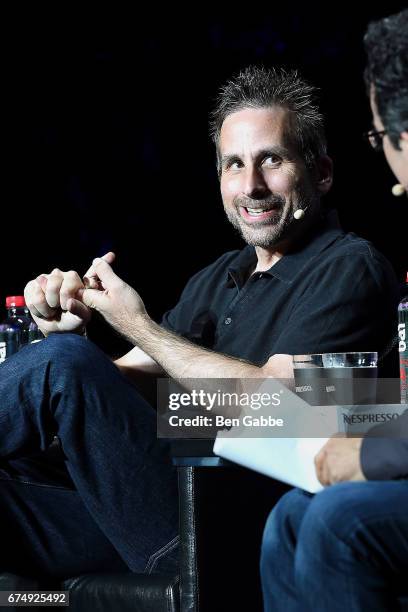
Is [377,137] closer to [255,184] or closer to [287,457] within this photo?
[287,457]

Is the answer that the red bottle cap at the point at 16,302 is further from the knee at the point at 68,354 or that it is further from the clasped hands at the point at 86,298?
the knee at the point at 68,354

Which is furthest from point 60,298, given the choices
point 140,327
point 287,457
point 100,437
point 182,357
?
point 287,457

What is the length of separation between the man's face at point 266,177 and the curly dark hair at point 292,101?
0.06ft

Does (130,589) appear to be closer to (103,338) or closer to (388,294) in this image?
Answer: (388,294)

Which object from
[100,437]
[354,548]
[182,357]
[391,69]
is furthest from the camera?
[182,357]

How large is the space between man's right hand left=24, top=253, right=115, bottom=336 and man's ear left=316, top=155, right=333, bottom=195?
52 cm

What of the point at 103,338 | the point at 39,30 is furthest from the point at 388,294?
the point at 39,30

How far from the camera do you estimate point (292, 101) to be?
187 centimetres

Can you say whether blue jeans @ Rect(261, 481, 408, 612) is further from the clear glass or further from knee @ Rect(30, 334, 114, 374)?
knee @ Rect(30, 334, 114, 374)

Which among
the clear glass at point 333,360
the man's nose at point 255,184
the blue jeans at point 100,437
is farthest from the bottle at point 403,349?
the man's nose at point 255,184

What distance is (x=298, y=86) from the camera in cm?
189

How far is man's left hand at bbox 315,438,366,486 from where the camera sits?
91 cm

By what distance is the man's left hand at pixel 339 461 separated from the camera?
907 mm

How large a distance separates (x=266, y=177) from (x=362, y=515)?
1.13 meters
